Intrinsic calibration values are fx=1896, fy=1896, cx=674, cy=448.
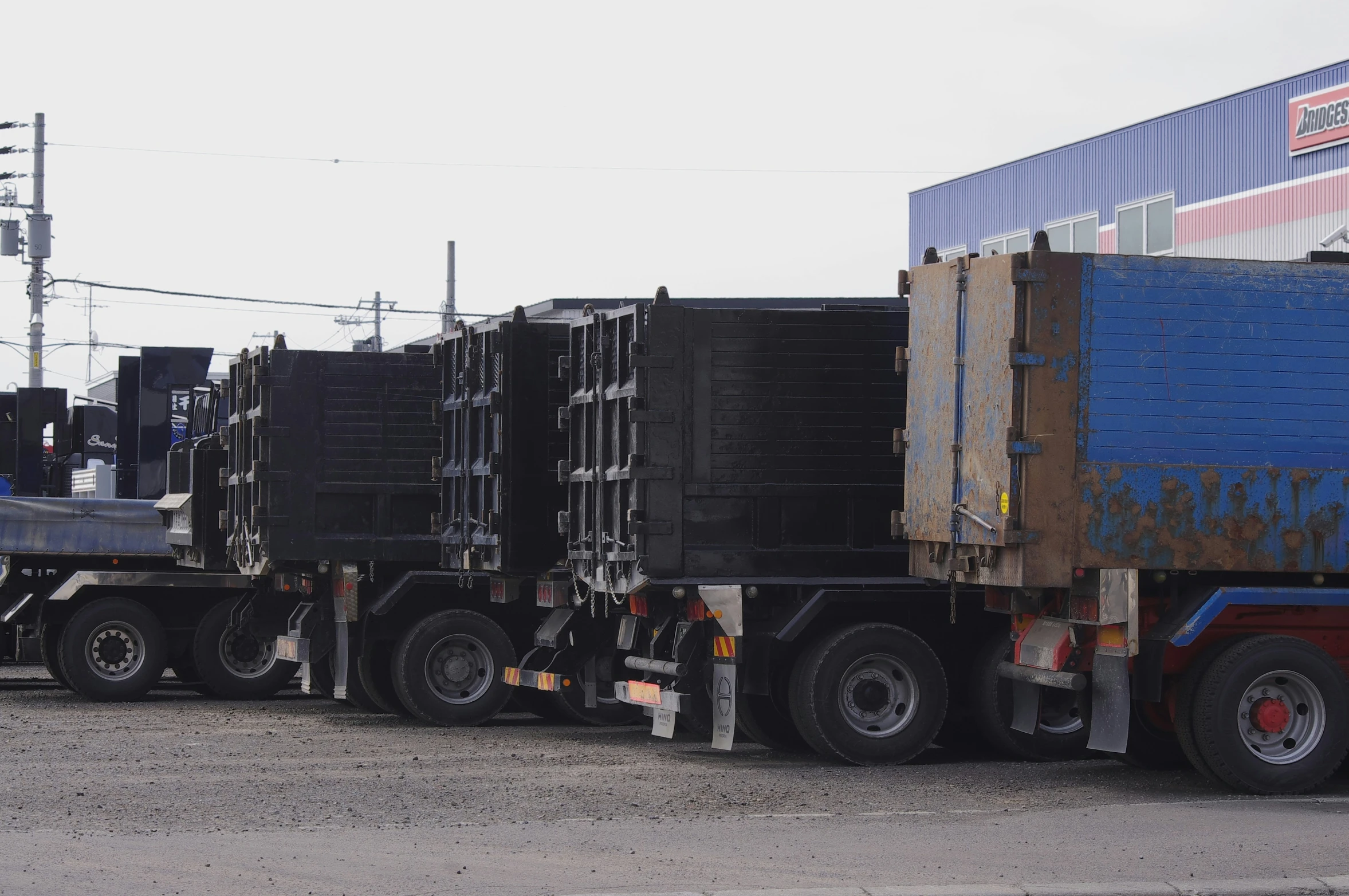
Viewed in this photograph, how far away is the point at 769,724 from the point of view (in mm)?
13391

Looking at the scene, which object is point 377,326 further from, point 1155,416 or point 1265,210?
point 1155,416

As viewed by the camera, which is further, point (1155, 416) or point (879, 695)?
point (879, 695)

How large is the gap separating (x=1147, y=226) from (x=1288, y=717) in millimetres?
27225

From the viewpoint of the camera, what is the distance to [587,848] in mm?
8930

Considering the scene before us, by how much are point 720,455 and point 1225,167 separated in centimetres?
2478

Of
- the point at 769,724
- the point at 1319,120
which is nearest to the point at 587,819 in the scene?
the point at 769,724

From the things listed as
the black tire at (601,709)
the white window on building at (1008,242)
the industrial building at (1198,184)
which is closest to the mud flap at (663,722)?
the black tire at (601,709)

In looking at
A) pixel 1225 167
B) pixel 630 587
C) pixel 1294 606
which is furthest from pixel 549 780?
pixel 1225 167

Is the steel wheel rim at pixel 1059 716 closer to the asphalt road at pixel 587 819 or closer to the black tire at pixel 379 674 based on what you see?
the asphalt road at pixel 587 819

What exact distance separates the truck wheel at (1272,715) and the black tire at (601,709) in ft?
17.2

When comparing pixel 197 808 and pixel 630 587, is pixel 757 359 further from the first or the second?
pixel 197 808

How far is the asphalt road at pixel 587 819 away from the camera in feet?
27.1

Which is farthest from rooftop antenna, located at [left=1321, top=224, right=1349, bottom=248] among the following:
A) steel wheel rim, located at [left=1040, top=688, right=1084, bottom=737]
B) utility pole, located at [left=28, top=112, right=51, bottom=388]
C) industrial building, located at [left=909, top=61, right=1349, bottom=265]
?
utility pole, located at [left=28, top=112, right=51, bottom=388]

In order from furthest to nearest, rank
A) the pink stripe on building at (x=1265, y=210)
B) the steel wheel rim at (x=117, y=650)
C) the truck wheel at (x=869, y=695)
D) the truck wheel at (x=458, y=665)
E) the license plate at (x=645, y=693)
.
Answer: the pink stripe on building at (x=1265, y=210)
the steel wheel rim at (x=117, y=650)
the truck wheel at (x=458, y=665)
the license plate at (x=645, y=693)
the truck wheel at (x=869, y=695)
